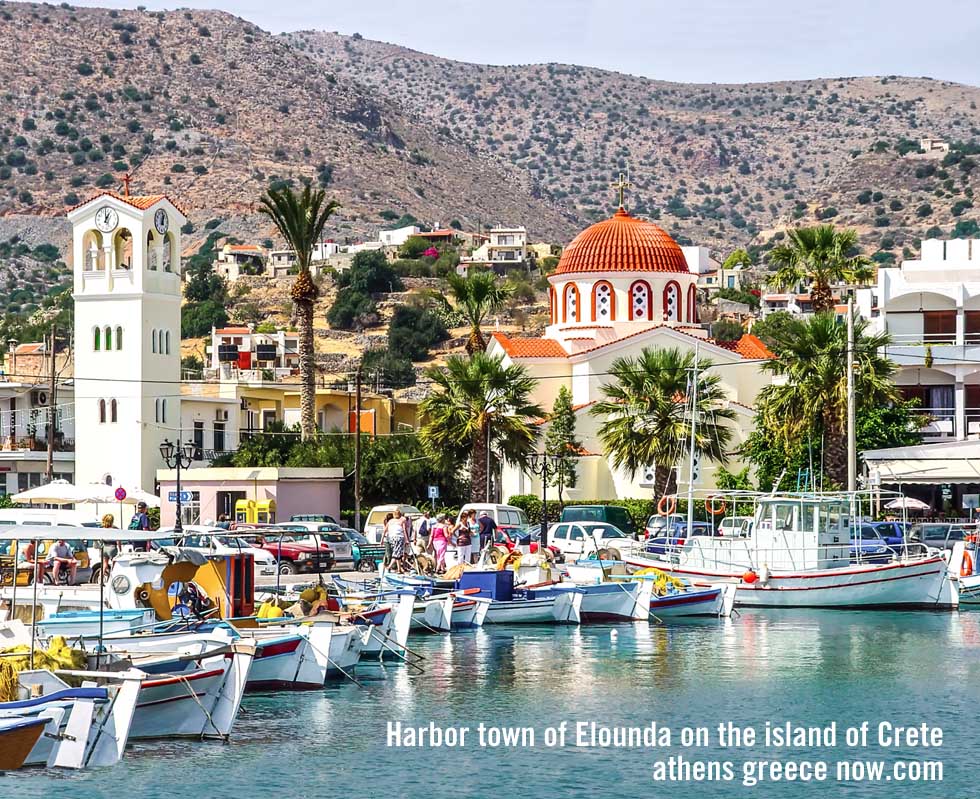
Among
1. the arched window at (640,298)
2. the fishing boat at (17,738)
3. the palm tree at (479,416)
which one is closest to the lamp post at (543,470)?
the palm tree at (479,416)

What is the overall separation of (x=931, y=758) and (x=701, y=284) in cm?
13110

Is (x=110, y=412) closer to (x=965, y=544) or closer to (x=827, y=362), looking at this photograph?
(x=827, y=362)

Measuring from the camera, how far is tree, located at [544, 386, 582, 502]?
2411 inches

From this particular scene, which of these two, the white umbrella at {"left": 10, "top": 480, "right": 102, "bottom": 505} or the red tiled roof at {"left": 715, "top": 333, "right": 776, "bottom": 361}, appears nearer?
the white umbrella at {"left": 10, "top": 480, "right": 102, "bottom": 505}

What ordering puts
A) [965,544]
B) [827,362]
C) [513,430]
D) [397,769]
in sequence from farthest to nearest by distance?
1. [513,430]
2. [827,362]
3. [965,544]
4. [397,769]

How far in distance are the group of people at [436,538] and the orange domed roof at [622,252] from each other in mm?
20003

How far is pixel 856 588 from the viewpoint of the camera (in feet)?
130

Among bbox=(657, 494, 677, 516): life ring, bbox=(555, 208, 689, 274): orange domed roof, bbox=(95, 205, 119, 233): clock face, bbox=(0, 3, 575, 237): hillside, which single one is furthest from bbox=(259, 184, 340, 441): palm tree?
bbox=(0, 3, 575, 237): hillside

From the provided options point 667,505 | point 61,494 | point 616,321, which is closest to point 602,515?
point 667,505

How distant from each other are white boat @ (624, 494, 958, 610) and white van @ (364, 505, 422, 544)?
13.7 m

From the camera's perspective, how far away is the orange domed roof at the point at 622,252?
223 ft

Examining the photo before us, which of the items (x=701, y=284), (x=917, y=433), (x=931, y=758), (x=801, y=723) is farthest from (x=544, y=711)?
(x=701, y=284)

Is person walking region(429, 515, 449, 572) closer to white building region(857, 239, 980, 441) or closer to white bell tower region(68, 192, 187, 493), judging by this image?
white bell tower region(68, 192, 187, 493)

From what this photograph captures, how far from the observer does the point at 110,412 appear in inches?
2446
